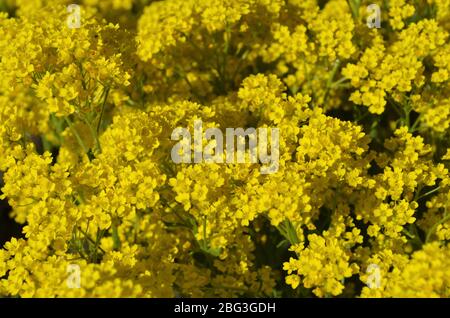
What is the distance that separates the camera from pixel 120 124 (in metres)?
3.54

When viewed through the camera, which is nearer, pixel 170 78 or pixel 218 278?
pixel 218 278

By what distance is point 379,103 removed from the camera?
158 inches

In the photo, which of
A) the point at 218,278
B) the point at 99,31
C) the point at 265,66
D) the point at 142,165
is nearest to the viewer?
the point at 142,165

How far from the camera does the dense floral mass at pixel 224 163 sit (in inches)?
125

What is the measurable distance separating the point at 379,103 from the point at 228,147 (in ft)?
3.81

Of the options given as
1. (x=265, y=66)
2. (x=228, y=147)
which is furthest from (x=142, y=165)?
(x=265, y=66)

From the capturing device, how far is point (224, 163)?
3.37 m

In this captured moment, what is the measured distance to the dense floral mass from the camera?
3172 mm

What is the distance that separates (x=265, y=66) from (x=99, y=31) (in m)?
1.75

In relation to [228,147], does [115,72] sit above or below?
above
